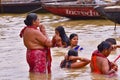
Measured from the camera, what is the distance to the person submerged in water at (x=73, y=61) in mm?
9039

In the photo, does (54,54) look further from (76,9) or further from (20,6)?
(20,6)

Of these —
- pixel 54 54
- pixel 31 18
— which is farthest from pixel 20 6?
pixel 31 18

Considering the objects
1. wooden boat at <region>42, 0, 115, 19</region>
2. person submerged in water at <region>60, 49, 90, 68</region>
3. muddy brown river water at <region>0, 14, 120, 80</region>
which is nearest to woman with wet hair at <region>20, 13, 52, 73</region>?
muddy brown river water at <region>0, 14, 120, 80</region>

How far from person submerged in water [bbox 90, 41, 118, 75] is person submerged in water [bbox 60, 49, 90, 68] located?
868 millimetres

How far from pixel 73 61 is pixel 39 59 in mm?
1378

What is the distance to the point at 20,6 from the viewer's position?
2691 centimetres

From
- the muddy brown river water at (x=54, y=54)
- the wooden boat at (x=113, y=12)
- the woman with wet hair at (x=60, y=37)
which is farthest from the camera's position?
the wooden boat at (x=113, y=12)

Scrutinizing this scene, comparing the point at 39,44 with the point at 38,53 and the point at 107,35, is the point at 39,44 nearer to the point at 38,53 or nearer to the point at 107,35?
the point at 38,53

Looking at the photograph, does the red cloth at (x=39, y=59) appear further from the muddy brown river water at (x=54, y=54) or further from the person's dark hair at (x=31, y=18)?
the person's dark hair at (x=31, y=18)

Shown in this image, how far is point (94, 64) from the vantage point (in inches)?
319

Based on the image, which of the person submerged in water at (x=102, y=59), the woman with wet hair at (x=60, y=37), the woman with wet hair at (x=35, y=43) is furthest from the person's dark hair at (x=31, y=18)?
the woman with wet hair at (x=60, y=37)

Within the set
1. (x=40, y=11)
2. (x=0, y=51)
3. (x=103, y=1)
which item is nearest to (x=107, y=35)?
(x=0, y=51)

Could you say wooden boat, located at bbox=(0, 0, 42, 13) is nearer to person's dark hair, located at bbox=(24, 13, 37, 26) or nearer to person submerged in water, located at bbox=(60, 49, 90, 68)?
person submerged in water, located at bbox=(60, 49, 90, 68)

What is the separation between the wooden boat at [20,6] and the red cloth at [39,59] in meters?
18.1
